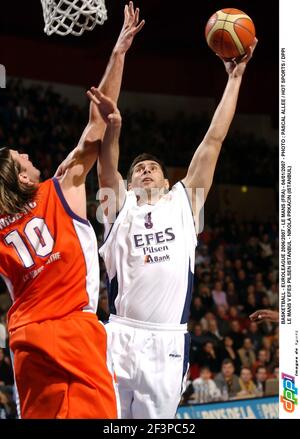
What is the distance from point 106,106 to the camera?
146 inches

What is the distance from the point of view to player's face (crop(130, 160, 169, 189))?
15.5ft

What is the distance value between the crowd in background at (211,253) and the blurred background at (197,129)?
22 millimetres

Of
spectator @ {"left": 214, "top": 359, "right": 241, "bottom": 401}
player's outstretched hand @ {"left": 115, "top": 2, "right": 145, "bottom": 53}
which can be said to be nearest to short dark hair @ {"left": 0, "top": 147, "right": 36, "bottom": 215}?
player's outstretched hand @ {"left": 115, "top": 2, "right": 145, "bottom": 53}

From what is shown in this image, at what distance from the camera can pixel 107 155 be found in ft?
13.2

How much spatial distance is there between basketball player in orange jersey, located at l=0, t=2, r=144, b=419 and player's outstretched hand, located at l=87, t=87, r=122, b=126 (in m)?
0.30

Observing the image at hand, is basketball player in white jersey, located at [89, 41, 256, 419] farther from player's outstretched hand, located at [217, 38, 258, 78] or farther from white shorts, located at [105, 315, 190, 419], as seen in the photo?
player's outstretched hand, located at [217, 38, 258, 78]

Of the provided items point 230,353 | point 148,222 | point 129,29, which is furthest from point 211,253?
point 129,29

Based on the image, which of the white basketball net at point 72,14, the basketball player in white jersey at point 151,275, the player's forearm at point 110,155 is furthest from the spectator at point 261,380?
the white basketball net at point 72,14

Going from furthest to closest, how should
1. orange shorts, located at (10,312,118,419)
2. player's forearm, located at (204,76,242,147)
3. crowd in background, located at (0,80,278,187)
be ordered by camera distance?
1. crowd in background, located at (0,80,278,187)
2. player's forearm, located at (204,76,242,147)
3. orange shorts, located at (10,312,118,419)

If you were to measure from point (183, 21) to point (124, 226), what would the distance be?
31.8 feet

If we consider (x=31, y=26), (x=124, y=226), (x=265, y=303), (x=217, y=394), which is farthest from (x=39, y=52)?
(x=124, y=226)

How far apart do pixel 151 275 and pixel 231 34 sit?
5.60ft

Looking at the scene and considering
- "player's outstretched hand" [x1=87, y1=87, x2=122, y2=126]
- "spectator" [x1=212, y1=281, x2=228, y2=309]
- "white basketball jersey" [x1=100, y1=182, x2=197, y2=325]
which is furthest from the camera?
"spectator" [x1=212, y1=281, x2=228, y2=309]

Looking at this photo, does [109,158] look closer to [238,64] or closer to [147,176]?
[147,176]
